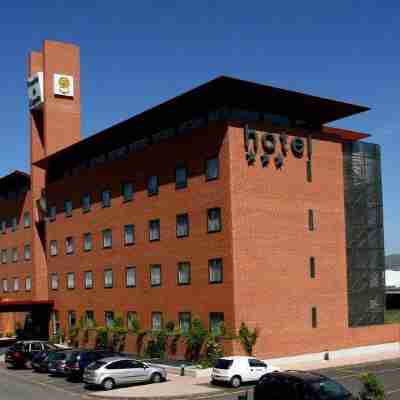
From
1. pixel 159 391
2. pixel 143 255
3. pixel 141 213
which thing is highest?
pixel 141 213

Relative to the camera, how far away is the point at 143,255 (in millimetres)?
52375

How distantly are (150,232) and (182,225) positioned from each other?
4.35 metres

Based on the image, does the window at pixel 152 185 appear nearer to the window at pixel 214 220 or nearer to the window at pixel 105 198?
the window at pixel 105 198

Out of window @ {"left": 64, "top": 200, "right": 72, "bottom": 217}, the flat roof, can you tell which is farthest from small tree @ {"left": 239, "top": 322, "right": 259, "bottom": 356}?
window @ {"left": 64, "top": 200, "right": 72, "bottom": 217}

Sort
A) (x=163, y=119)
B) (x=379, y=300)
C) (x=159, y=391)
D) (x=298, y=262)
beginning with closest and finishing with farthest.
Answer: (x=159, y=391), (x=298, y=262), (x=163, y=119), (x=379, y=300)

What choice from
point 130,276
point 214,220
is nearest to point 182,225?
point 214,220

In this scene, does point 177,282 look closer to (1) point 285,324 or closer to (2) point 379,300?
(1) point 285,324

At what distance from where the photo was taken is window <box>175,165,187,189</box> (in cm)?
4791

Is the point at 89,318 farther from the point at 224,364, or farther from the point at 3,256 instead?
the point at 3,256

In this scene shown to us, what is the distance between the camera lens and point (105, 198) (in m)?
57.3

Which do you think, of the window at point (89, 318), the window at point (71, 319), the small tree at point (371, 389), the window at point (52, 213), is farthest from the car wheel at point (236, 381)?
the window at point (52, 213)

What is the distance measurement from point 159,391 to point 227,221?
1276 cm

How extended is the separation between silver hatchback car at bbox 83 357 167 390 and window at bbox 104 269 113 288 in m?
18.6

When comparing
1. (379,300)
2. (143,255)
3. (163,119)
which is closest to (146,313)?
(143,255)
